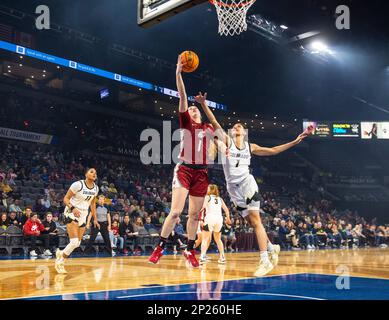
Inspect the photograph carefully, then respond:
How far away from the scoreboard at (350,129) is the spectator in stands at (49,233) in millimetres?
22637

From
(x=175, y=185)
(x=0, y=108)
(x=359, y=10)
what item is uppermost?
(x=359, y=10)

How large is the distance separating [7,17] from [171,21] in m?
8.09

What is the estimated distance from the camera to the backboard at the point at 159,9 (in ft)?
22.9

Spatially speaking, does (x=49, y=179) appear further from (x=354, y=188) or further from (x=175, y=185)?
(x=354, y=188)

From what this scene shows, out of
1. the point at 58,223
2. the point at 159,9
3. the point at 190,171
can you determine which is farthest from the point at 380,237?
the point at 190,171

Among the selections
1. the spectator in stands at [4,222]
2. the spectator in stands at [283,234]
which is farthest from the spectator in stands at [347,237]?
the spectator in stands at [4,222]

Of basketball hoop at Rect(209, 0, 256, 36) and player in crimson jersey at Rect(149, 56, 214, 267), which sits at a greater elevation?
basketball hoop at Rect(209, 0, 256, 36)

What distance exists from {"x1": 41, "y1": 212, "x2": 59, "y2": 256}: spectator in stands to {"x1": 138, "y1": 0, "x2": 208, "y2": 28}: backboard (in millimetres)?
6351

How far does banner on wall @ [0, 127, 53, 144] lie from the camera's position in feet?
66.7

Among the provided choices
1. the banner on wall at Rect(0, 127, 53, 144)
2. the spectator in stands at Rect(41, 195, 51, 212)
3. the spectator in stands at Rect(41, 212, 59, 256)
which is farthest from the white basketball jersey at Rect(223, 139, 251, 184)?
the banner on wall at Rect(0, 127, 53, 144)

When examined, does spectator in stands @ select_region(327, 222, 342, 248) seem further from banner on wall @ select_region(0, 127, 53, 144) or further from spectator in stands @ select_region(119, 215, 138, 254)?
banner on wall @ select_region(0, 127, 53, 144)

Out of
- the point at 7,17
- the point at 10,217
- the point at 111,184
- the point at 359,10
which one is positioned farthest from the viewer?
the point at 7,17
